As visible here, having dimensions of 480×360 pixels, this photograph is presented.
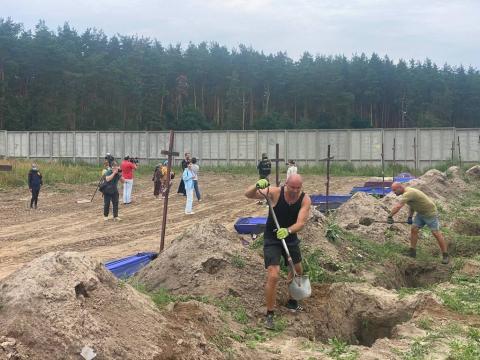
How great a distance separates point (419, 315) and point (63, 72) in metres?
57.5

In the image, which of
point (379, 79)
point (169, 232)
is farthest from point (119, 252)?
point (379, 79)

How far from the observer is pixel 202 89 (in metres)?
73.9

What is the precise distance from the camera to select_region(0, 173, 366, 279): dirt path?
11.2 meters

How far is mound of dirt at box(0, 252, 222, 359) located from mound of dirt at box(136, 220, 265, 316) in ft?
5.05

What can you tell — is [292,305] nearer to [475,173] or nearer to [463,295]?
[463,295]

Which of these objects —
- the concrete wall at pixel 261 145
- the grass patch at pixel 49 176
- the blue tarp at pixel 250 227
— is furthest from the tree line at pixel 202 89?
the blue tarp at pixel 250 227

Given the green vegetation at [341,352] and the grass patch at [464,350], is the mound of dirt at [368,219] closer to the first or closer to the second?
the grass patch at [464,350]

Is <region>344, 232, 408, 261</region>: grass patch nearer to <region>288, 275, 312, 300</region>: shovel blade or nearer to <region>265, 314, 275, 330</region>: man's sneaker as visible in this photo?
<region>288, 275, 312, 300</region>: shovel blade

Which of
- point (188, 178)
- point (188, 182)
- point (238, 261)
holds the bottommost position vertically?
point (238, 261)

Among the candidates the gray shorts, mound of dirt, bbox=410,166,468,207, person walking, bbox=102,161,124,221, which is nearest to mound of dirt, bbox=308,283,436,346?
the gray shorts

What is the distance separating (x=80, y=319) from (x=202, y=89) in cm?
7080

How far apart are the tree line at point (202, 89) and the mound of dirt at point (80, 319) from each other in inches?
2107

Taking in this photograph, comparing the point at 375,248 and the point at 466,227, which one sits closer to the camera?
the point at 375,248

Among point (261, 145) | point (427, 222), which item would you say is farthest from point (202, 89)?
point (427, 222)
